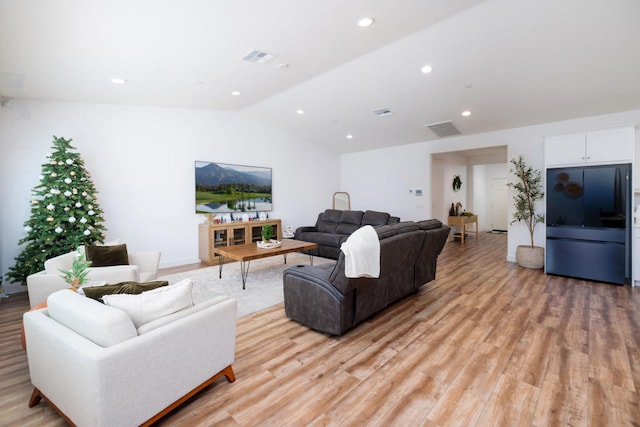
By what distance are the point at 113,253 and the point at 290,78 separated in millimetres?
3327

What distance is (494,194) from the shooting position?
36.9 ft

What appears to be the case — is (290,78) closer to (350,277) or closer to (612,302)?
(350,277)

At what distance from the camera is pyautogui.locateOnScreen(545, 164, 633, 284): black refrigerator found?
13.8 ft

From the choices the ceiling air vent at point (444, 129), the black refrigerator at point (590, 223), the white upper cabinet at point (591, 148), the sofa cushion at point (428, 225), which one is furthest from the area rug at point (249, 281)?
the white upper cabinet at point (591, 148)

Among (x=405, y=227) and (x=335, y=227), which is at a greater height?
(x=405, y=227)

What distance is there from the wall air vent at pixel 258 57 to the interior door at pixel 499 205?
10.5 metres

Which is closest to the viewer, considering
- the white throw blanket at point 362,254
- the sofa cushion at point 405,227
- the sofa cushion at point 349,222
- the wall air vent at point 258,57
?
the white throw blanket at point 362,254

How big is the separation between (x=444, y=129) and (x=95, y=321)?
6524 millimetres

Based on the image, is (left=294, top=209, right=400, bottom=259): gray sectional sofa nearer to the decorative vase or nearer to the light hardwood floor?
the decorative vase

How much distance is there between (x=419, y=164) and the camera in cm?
741

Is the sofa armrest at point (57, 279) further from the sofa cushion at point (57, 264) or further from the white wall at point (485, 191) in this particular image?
the white wall at point (485, 191)

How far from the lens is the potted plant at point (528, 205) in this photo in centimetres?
526

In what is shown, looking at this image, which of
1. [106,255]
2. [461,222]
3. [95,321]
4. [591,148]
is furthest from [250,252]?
[461,222]

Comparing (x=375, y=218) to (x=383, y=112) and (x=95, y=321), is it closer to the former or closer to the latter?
(x=383, y=112)
